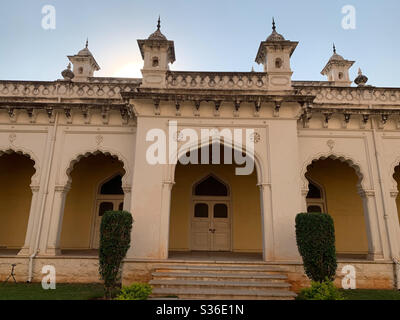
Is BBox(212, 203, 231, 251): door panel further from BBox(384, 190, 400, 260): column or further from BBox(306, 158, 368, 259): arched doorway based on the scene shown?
BBox(384, 190, 400, 260): column

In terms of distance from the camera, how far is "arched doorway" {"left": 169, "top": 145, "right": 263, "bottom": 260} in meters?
11.9

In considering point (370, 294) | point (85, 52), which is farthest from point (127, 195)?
point (85, 52)

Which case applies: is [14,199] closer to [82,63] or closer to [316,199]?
[82,63]

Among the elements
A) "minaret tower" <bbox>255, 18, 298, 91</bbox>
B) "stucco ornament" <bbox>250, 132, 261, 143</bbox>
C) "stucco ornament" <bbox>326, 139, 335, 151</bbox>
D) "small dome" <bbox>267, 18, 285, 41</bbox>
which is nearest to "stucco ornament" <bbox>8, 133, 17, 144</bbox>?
"stucco ornament" <bbox>250, 132, 261, 143</bbox>

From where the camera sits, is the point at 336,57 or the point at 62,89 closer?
the point at 62,89

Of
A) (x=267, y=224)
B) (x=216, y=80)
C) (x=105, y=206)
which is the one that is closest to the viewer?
(x=267, y=224)

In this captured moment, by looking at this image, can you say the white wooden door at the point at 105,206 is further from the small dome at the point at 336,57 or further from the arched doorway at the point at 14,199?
the small dome at the point at 336,57

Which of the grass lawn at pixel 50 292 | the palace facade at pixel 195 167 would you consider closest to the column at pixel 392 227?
the palace facade at pixel 195 167

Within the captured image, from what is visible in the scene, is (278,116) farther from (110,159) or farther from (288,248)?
(110,159)

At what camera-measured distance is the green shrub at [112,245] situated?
270 inches

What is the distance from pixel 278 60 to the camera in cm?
1025

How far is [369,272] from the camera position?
900cm

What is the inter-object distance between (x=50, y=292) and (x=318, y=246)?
679 cm
